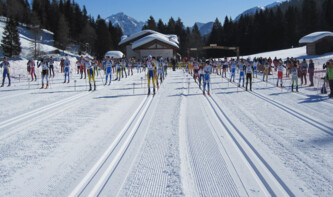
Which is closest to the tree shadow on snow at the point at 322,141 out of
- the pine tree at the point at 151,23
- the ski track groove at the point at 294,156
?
the ski track groove at the point at 294,156

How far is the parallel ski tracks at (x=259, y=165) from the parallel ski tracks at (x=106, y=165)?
266 centimetres

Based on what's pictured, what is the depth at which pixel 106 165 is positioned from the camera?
5547 millimetres

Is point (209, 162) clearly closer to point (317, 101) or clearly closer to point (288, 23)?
point (317, 101)

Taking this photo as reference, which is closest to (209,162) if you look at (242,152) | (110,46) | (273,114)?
(242,152)

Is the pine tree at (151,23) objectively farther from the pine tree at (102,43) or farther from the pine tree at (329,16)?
the pine tree at (329,16)

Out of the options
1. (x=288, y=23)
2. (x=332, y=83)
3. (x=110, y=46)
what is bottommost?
(x=332, y=83)

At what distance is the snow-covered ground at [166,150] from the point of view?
471cm

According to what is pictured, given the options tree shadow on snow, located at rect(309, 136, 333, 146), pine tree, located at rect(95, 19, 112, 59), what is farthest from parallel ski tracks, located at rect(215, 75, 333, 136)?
pine tree, located at rect(95, 19, 112, 59)

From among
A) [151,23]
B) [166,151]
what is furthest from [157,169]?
[151,23]

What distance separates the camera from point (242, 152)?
621 centimetres

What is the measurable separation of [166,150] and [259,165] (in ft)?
6.66

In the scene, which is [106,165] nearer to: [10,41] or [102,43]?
[10,41]

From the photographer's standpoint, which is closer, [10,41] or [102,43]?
[10,41]

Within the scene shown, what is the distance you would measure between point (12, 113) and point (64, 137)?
4.16 metres
